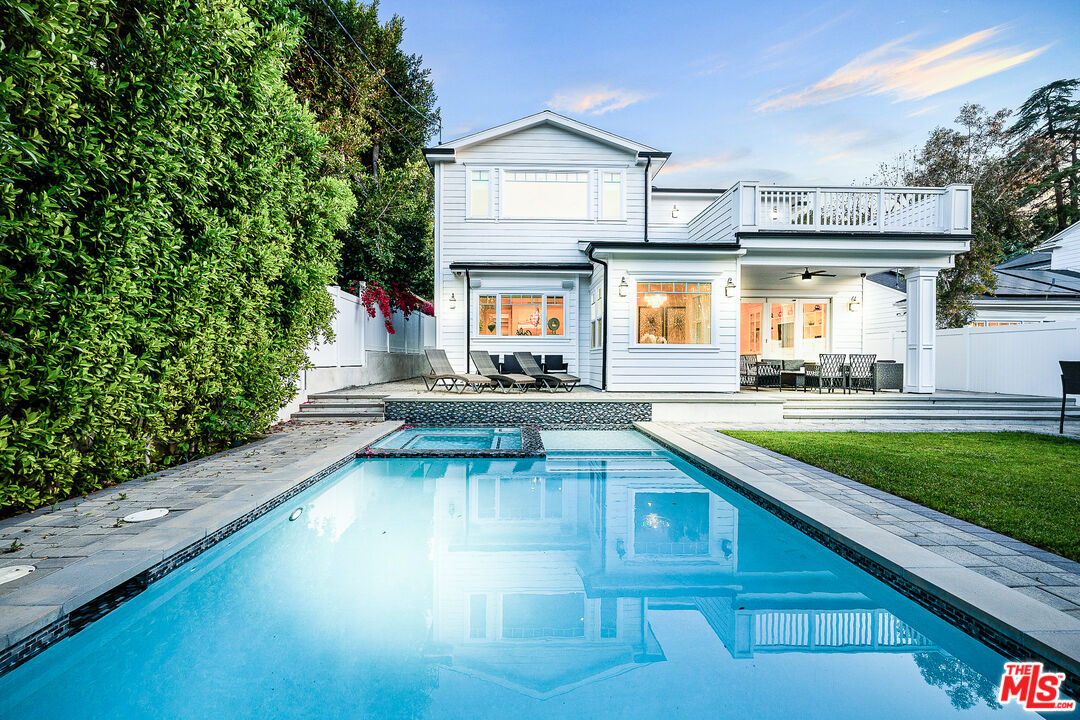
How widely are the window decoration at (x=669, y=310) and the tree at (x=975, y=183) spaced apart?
31.8 ft

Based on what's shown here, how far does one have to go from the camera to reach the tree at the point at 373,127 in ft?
53.8

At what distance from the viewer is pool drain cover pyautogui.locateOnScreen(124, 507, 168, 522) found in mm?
3584

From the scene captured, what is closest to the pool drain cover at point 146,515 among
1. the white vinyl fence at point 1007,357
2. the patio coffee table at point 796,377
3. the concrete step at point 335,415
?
the concrete step at point 335,415

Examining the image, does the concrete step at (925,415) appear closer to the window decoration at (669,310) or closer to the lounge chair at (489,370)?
the window decoration at (669,310)

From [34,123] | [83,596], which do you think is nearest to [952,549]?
[83,596]

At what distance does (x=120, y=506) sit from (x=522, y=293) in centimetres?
1036

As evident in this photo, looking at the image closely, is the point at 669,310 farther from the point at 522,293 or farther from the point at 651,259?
the point at 522,293

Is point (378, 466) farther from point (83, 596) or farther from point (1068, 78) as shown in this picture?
point (1068, 78)

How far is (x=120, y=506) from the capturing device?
3.91 m

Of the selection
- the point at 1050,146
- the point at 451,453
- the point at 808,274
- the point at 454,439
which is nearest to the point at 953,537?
the point at 451,453

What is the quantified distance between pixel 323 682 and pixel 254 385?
497cm

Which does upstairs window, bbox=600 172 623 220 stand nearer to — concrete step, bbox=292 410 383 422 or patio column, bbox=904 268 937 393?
patio column, bbox=904 268 937 393

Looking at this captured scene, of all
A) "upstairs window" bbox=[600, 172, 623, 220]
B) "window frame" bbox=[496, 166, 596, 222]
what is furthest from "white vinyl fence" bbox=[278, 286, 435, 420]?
"upstairs window" bbox=[600, 172, 623, 220]

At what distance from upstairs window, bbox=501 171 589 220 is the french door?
5821 mm
